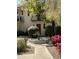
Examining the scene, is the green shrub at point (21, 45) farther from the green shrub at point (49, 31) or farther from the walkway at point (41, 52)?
the green shrub at point (49, 31)

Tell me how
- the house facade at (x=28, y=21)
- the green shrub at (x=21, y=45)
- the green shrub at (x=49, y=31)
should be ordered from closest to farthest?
1. the green shrub at (x=21, y=45)
2. the house facade at (x=28, y=21)
3. the green shrub at (x=49, y=31)

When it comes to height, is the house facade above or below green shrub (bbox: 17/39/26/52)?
above

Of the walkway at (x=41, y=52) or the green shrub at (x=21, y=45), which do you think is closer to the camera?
the green shrub at (x=21, y=45)

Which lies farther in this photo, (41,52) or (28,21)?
(41,52)

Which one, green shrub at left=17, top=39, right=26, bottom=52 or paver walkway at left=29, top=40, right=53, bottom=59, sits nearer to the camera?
green shrub at left=17, top=39, right=26, bottom=52

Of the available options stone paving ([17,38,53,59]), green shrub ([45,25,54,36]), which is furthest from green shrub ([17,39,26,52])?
green shrub ([45,25,54,36])

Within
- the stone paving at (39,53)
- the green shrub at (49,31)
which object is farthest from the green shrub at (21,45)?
the green shrub at (49,31)

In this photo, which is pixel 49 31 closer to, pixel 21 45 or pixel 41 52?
pixel 41 52

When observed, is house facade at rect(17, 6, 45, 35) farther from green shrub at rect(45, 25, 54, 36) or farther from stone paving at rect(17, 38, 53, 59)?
stone paving at rect(17, 38, 53, 59)

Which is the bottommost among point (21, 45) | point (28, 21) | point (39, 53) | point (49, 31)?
point (39, 53)

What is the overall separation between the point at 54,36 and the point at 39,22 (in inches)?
11.7

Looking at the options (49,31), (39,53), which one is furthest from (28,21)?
(39,53)
